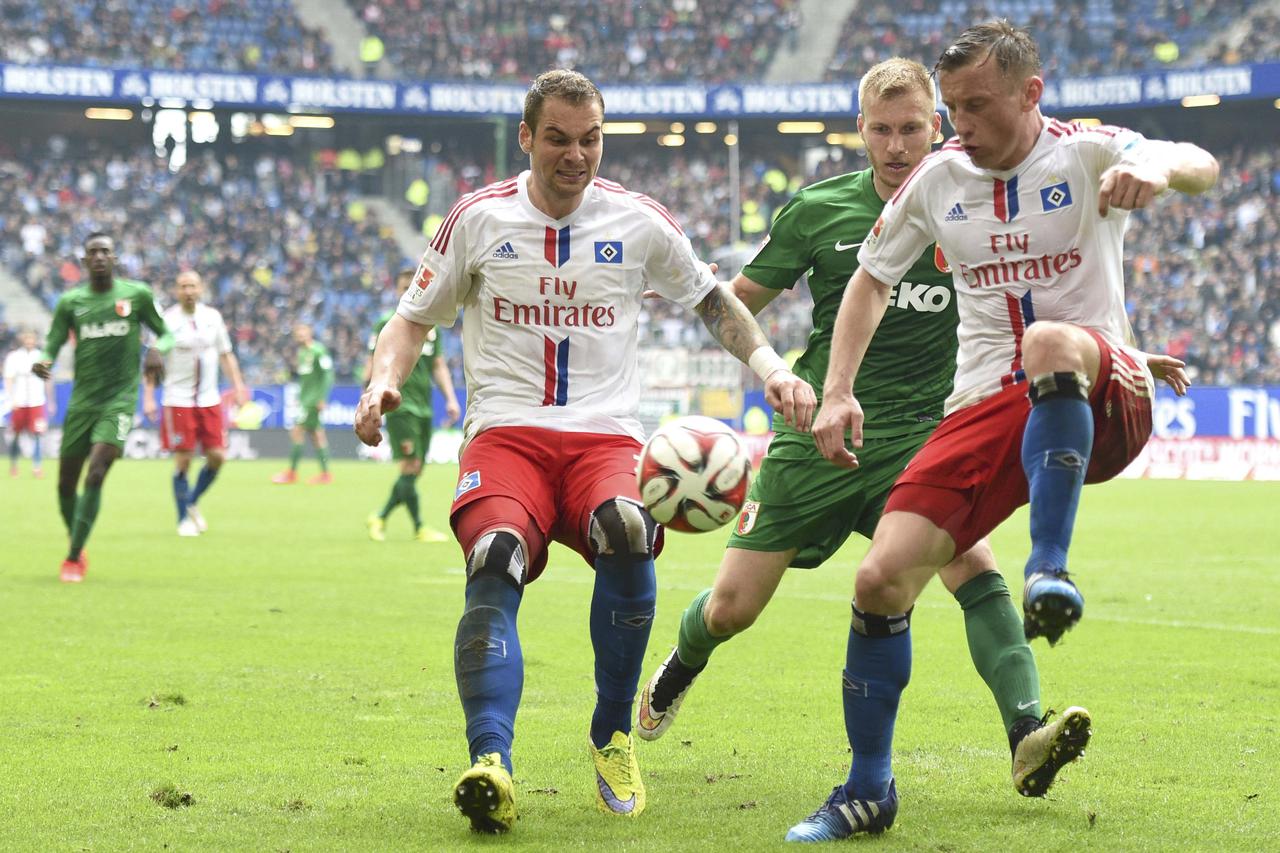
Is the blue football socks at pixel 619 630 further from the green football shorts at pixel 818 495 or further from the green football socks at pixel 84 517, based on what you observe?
the green football socks at pixel 84 517

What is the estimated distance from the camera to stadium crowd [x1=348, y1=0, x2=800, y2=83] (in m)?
43.2

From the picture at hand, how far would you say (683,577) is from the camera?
12.2 m

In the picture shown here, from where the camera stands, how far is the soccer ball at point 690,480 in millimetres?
4695

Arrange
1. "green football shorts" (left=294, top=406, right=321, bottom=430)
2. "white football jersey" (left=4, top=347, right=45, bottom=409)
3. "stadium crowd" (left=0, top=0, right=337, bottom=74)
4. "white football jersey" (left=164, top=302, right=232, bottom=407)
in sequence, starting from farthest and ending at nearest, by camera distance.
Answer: "stadium crowd" (left=0, top=0, right=337, bottom=74) < "white football jersey" (left=4, top=347, right=45, bottom=409) < "green football shorts" (left=294, top=406, right=321, bottom=430) < "white football jersey" (left=164, top=302, right=232, bottom=407)

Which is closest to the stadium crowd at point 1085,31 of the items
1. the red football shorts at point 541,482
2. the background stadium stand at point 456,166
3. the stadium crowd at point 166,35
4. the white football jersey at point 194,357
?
the background stadium stand at point 456,166

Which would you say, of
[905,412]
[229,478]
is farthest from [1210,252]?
[905,412]

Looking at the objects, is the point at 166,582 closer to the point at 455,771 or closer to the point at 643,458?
the point at 455,771

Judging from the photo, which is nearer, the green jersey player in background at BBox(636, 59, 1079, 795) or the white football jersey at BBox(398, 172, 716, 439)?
the white football jersey at BBox(398, 172, 716, 439)

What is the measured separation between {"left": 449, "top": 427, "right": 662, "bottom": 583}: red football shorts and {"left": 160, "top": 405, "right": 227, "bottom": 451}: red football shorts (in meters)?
11.1

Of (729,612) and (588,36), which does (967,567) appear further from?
(588,36)

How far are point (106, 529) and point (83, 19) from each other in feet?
94.4

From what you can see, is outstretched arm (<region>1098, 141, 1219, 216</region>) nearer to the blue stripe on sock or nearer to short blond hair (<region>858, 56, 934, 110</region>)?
the blue stripe on sock

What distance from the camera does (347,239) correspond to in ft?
134

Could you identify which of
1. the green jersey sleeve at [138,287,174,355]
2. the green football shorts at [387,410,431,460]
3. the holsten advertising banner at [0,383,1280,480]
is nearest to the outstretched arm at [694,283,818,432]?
the green jersey sleeve at [138,287,174,355]
